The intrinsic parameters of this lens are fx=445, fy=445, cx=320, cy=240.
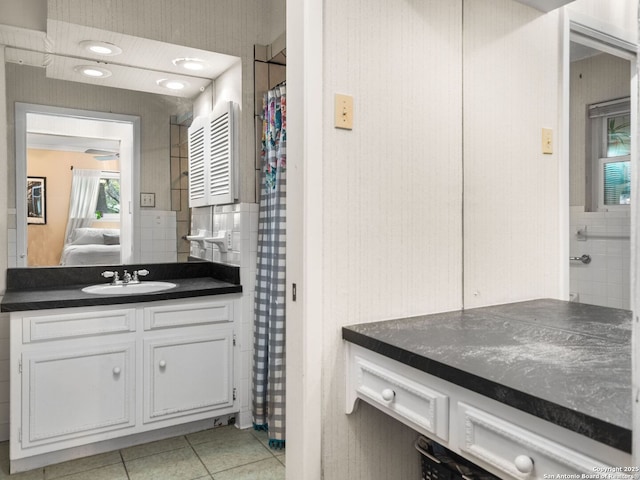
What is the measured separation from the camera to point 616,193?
1.18 metres

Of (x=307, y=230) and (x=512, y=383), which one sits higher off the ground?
(x=307, y=230)

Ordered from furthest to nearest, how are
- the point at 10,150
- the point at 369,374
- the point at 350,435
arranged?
the point at 10,150 → the point at 350,435 → the point at 369,374

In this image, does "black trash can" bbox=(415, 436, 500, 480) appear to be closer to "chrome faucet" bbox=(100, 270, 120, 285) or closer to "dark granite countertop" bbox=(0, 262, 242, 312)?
"dark granite countertop" bbox=(0, 262, 242, 312)

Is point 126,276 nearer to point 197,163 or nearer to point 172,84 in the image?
point 197,163

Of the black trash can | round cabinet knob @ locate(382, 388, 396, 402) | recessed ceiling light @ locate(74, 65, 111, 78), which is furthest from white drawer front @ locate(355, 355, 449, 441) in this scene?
recessed ceiling light @ locate(74, 65, 111, 78)

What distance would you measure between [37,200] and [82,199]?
0.74ft

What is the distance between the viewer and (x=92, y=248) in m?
2.65

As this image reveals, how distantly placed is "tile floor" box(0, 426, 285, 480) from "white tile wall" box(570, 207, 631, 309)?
157 centimetres

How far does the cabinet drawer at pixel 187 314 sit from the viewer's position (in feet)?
7.77

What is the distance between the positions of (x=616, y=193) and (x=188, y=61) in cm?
239

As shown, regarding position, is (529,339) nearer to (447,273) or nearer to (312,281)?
(447,273)

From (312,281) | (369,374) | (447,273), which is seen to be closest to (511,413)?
(369,374)

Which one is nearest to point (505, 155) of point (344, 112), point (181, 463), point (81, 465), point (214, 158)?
point (344, 112)

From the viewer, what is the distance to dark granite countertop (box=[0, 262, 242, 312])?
84.4 inches
